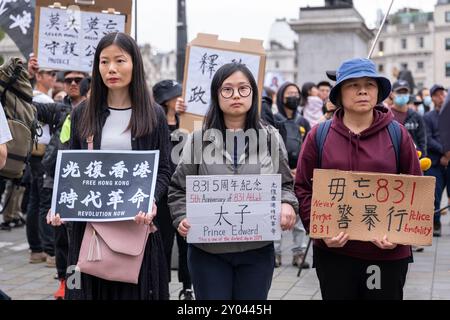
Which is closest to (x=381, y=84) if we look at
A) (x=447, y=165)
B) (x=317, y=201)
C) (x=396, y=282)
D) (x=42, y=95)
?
(x=317, y=201)

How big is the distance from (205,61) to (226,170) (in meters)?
2.37

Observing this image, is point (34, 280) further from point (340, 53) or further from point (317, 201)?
point (340, 53)

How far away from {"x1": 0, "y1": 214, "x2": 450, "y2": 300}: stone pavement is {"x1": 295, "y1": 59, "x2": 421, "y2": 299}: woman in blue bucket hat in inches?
107

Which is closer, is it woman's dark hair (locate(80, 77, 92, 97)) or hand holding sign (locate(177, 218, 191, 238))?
hand holding sign (locate(177, 218, 191, 238))

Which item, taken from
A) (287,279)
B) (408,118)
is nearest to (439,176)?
(408,118)

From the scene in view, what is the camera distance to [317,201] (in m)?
3.77

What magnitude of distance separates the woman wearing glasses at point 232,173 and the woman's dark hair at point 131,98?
290mm

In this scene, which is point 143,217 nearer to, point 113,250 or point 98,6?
point 113,250

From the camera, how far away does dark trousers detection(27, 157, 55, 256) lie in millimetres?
8125

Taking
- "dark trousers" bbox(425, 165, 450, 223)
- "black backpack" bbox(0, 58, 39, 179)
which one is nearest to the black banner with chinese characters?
"black backpack" bbox(0, 58, 39, 179)

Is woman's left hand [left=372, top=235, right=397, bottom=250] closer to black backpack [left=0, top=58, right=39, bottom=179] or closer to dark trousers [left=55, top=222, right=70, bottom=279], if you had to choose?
black backpack [left=0, top=58, right=39, bottom=179]

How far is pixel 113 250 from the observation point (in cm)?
388

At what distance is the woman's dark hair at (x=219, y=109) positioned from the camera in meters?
4.04

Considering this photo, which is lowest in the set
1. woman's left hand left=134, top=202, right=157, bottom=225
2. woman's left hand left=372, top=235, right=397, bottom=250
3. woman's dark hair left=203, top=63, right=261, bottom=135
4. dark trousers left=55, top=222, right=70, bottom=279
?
dark trousers left=55, top=222, right=70, bottom=279
